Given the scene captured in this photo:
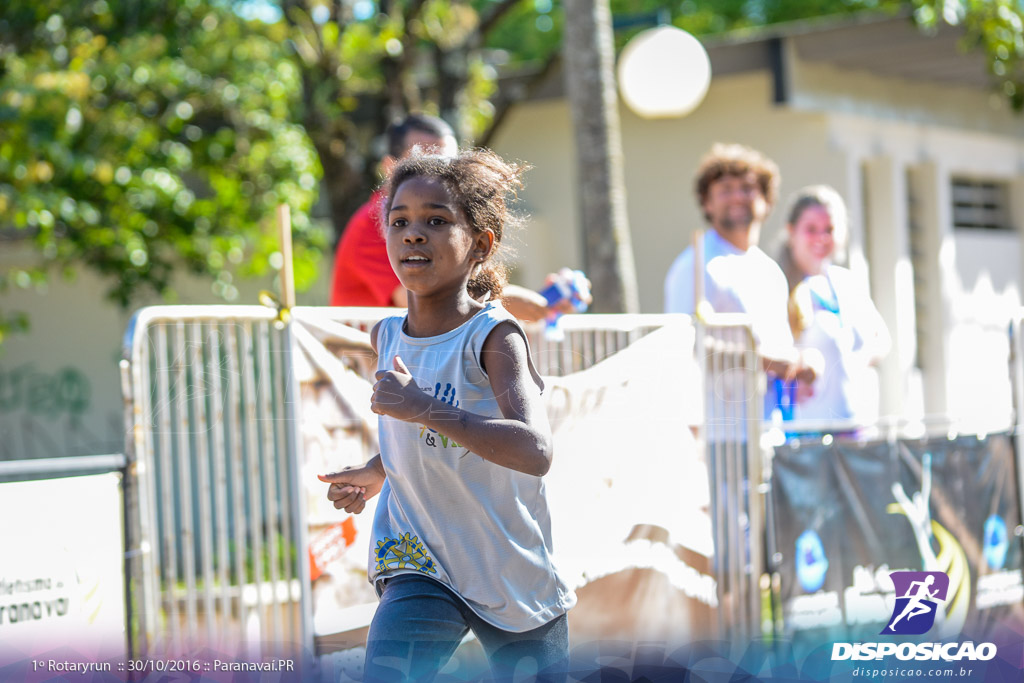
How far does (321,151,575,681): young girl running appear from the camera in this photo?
2541mm

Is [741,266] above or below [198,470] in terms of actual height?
above

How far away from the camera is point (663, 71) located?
8.77 metres

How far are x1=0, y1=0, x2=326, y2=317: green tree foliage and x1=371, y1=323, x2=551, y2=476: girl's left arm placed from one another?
7060mm

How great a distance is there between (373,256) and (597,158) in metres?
3.51

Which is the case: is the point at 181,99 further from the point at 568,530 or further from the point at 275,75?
the point at 568,530

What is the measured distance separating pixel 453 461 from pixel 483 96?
856 cm

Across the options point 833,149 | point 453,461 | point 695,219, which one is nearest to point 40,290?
point 695,219

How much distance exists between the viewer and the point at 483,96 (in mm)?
10789

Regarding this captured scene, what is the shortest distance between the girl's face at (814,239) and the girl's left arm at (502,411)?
3881mm

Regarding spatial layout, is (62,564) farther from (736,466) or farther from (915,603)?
(736,466)

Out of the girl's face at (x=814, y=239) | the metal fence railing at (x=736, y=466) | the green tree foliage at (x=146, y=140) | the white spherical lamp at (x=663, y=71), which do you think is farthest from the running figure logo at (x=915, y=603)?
the green tree foliage at (x=146, y=140)

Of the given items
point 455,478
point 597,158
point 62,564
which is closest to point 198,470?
point 62,564

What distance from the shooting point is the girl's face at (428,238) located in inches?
101

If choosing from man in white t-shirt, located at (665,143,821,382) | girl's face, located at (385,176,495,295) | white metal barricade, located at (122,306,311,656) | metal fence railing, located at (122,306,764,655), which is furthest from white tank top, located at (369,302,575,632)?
man in white t-shirt, located at (665,143,821,382)
